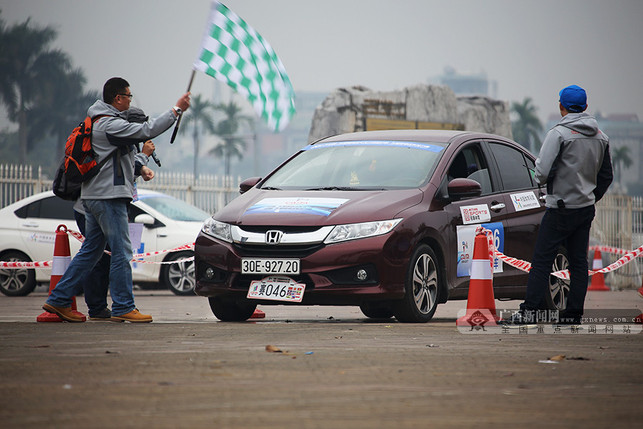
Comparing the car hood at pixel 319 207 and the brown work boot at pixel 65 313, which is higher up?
the car hood at pixel 319 207

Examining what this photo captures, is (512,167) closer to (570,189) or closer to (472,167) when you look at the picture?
(472,167)

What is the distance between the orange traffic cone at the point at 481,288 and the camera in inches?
332

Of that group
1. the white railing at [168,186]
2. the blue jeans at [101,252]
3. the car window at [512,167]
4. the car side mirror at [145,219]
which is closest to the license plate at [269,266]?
the blue jeans at [101,252]

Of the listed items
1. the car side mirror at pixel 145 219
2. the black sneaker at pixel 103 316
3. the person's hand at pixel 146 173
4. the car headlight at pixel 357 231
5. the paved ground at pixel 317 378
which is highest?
the person's hand at pixel 146 173

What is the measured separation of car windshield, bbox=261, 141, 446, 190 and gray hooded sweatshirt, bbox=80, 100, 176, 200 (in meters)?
1.42

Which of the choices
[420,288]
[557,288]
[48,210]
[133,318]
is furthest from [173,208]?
[420,288]

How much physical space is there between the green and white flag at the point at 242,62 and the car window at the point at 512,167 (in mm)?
2122

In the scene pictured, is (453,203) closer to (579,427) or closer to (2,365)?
(2,365)

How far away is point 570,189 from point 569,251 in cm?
56

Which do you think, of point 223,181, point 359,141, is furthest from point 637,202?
point 359,141

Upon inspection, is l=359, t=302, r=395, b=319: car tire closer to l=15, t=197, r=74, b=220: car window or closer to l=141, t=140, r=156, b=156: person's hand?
l=141, t=140, r=156, b=156: person's hand

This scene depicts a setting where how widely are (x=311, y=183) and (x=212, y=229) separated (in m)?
1.06

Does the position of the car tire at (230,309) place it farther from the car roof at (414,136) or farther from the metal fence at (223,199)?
the metal fence at (223,199)

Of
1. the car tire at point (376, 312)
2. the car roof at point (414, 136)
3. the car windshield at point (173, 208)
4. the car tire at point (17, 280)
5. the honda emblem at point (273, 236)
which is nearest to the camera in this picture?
the honda emblem at point (273, 236)
